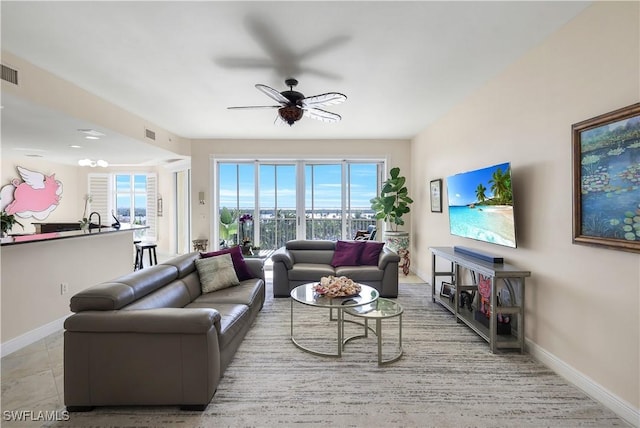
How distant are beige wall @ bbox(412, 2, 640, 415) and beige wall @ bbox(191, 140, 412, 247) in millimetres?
2736

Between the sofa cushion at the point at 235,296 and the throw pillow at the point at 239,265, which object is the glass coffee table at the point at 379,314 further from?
the throw pillow at the point at 239,265

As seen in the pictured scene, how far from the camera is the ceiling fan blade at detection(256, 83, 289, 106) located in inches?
102

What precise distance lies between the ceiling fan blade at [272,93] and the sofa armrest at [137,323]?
74.9 inches

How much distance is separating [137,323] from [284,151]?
468cm

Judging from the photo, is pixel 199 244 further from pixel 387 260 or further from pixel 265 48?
pixel 265 48

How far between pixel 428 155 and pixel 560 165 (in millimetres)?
2905

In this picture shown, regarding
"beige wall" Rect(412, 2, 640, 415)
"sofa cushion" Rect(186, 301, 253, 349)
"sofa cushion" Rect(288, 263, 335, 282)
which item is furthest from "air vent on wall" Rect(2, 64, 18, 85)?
"beige wall" Rect(412, 2, 640, 415)

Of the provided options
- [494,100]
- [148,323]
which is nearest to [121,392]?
[148,323]

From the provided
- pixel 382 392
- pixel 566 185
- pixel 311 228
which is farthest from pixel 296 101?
pixel 311 228

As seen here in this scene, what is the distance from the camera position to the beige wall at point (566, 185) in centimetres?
183

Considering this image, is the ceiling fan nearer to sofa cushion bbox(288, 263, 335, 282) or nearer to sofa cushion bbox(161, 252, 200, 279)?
sofa cushion bbox(161, 252, 200, 279)

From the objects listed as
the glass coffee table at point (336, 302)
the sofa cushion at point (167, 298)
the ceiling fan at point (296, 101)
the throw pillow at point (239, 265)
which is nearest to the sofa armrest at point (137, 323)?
the sofa cushion at point (167, 298)

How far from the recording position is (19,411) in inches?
75.9

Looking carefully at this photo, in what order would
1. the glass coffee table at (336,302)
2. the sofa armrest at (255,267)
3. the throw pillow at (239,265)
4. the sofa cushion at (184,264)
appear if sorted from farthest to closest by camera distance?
the sofa armrest at (255,267)
the throw pillow at (239,265)
the sofa cushion at (184,264)
the glass coffee table at (336,302)
